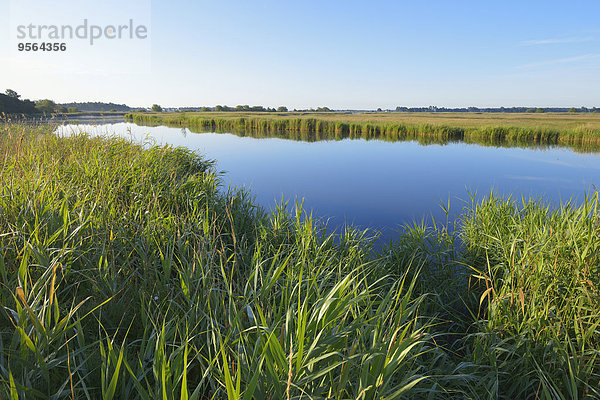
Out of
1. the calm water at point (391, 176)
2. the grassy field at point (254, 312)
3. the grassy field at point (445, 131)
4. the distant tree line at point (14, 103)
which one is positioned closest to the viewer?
the grassy field at point (254, 312)

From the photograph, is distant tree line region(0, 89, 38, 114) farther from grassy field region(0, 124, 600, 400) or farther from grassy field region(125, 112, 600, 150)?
grassy field region(0, 124, 600, 400)

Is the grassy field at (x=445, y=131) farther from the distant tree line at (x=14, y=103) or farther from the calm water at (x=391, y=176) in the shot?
the distant tree line at (x=14, y=103)

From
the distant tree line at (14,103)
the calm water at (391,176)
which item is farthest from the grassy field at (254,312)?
the distant tree line at (14,103)

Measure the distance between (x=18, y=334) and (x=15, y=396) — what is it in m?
0.62

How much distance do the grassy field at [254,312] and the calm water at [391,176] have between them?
3.11 meters

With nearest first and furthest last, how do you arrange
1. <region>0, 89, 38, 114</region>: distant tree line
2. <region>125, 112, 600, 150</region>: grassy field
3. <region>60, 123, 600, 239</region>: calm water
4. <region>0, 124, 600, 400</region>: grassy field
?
<region>0, 124, 600, 400</region>: grassy field < <region>60, 123, 600, 239</region>: calm water < <region>0, 89, 38, 114</region>: distant tree line < <region>125, 112, 600, 150</region>: grassy field

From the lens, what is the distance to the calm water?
1003 centimetres

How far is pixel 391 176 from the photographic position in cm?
1549

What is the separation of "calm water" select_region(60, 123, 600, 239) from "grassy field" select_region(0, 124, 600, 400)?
3.11 meters

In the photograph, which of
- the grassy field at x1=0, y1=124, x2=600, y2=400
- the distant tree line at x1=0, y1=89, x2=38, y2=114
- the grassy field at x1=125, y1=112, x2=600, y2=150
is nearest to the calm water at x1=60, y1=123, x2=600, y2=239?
the grassy field at x1=0, y1=124, x2=600, y2=400

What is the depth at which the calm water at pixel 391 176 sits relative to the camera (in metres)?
10.0

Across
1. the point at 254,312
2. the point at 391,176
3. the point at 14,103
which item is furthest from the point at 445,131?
the point at 14,103

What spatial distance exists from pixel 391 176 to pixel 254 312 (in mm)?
14178

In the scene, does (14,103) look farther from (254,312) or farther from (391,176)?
(254,312)
